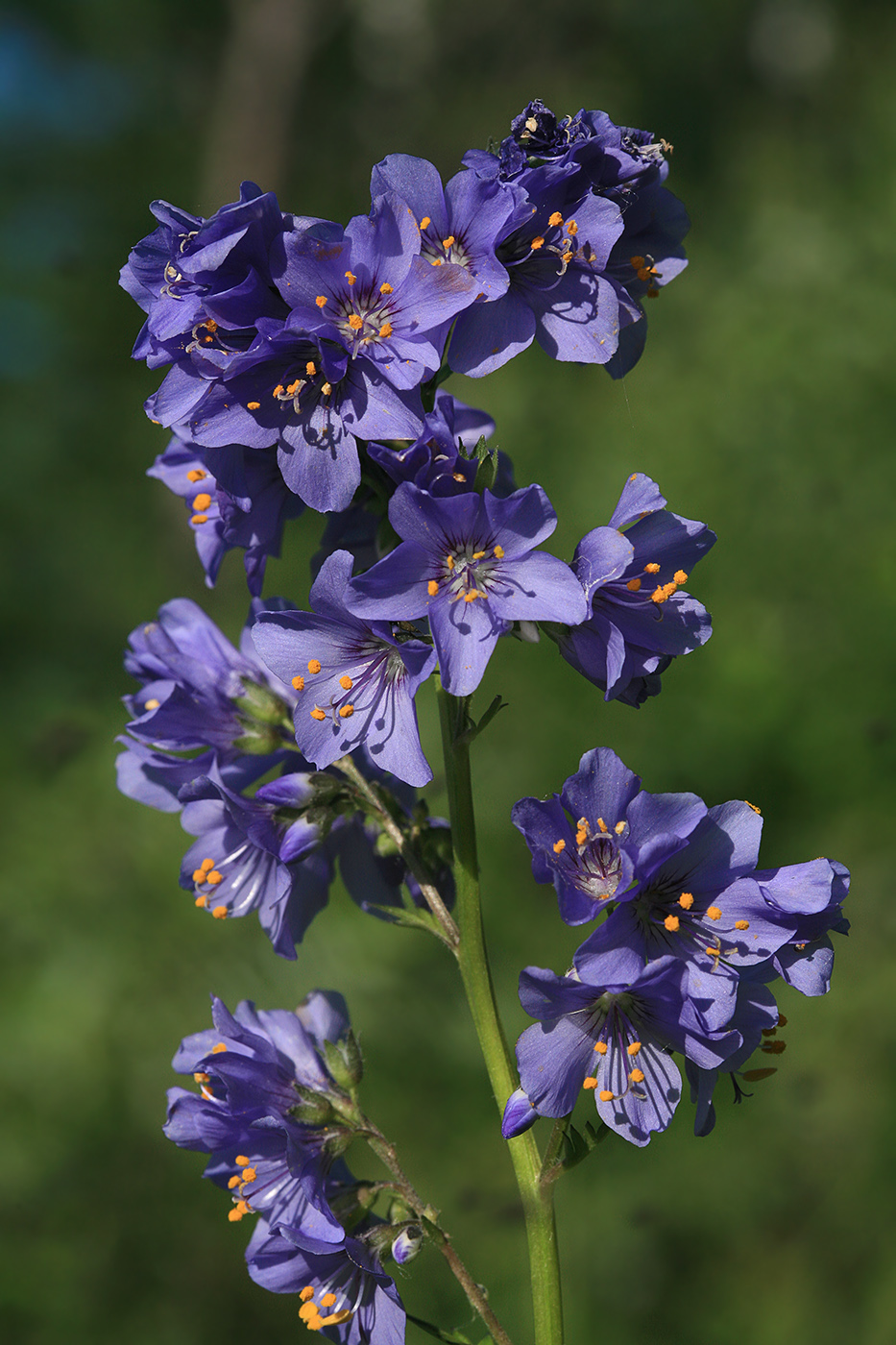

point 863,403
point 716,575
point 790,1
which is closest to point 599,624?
point 716,575

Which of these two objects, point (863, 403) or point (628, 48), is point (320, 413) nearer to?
point (863, 403)

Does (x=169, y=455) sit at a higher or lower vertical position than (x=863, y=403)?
higher

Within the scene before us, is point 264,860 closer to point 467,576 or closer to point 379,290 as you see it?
point 467,576

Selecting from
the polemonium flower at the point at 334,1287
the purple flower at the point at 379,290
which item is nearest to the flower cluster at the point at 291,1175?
the polemonium flower at the point at 334,1287

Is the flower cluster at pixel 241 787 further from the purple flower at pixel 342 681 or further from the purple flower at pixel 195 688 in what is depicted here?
the purple flower at pixel 342 681

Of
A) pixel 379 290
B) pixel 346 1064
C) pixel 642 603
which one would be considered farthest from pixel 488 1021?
pixel 379 290

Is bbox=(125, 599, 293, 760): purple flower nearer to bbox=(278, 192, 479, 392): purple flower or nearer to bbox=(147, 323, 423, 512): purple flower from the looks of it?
bbox=(147, 323, 423, 512): purple flower
